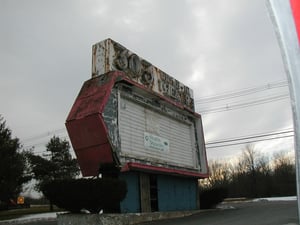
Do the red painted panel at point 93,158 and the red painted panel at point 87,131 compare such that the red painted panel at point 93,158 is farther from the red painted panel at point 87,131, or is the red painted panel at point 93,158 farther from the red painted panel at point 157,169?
the red painted panel at point 157,169

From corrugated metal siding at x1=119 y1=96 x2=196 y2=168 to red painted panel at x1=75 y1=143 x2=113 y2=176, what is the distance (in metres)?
1.11

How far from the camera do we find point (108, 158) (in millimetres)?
15094

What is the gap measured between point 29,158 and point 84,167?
25956mm

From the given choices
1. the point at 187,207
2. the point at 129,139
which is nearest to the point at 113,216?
the point at 129,139

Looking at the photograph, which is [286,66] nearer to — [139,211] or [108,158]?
[108,158]

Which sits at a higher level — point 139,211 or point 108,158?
point 108,158

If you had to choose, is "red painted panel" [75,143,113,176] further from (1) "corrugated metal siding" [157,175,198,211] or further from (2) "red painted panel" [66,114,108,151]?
(1) "corrugated metal siding" [157,175,198,211]

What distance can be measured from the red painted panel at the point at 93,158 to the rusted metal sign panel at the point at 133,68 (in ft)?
10.5

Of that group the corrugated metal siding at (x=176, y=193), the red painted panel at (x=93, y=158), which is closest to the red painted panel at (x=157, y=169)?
the corrugated metal siding at (x=176, y=193)

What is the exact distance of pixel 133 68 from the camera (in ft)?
58.9

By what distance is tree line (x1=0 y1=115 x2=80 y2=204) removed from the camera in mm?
30266

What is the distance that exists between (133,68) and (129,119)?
92.5 inches

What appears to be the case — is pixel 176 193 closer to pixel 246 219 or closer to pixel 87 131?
pixel 246 219

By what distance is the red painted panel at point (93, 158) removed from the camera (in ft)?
49.3
